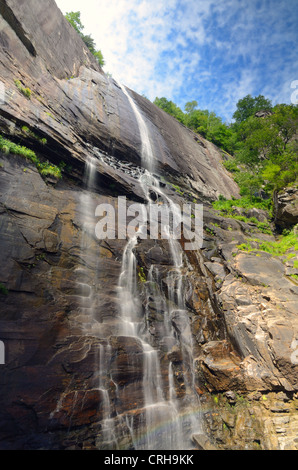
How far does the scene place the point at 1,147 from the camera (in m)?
9.21

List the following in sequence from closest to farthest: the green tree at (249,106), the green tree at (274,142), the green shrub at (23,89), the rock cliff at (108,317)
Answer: the rock cliff at (108,317) → the green shrub at (23,89) → the green tree at (274,142) → the green tree at (249,106)

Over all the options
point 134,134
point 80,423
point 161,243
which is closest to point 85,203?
point 161,243

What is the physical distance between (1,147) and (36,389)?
344 inches

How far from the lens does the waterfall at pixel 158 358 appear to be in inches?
280
